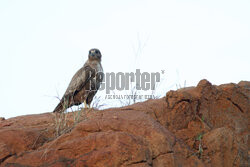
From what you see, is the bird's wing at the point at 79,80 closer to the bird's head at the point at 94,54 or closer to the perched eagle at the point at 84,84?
the perched eagle at the point at 84,84

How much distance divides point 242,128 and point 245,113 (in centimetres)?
30

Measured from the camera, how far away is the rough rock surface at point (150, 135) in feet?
12.8

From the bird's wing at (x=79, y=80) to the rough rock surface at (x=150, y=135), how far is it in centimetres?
292

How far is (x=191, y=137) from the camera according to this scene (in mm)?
4973

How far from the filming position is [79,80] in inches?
351

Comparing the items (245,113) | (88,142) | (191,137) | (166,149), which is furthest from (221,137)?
(88,142)

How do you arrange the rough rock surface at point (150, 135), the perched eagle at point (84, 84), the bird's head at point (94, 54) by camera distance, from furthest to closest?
the bird's head at point (94, 54)
the perched eagle at point (84, 84)
the rough rock surface at point (150, 135)

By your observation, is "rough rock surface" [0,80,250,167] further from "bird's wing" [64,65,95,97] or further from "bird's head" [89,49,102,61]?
"bird's head" [89,49,102,61]

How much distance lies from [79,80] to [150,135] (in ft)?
16.3

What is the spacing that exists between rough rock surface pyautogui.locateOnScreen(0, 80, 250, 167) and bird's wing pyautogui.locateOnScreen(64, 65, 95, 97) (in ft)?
9.59

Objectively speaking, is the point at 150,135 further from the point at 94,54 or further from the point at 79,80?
the point at 94,54

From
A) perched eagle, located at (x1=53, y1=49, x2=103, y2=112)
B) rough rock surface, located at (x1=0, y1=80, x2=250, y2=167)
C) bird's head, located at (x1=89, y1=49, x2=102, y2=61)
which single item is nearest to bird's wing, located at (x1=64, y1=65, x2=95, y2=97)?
perched eagle, located at (x1=53, y1=49, x2=103, y2=112)

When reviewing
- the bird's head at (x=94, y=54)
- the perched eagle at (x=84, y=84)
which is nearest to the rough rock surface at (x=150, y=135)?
the perched eagle at (x=84, y=84)

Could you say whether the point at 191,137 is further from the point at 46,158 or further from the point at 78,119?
the point at 46,158
